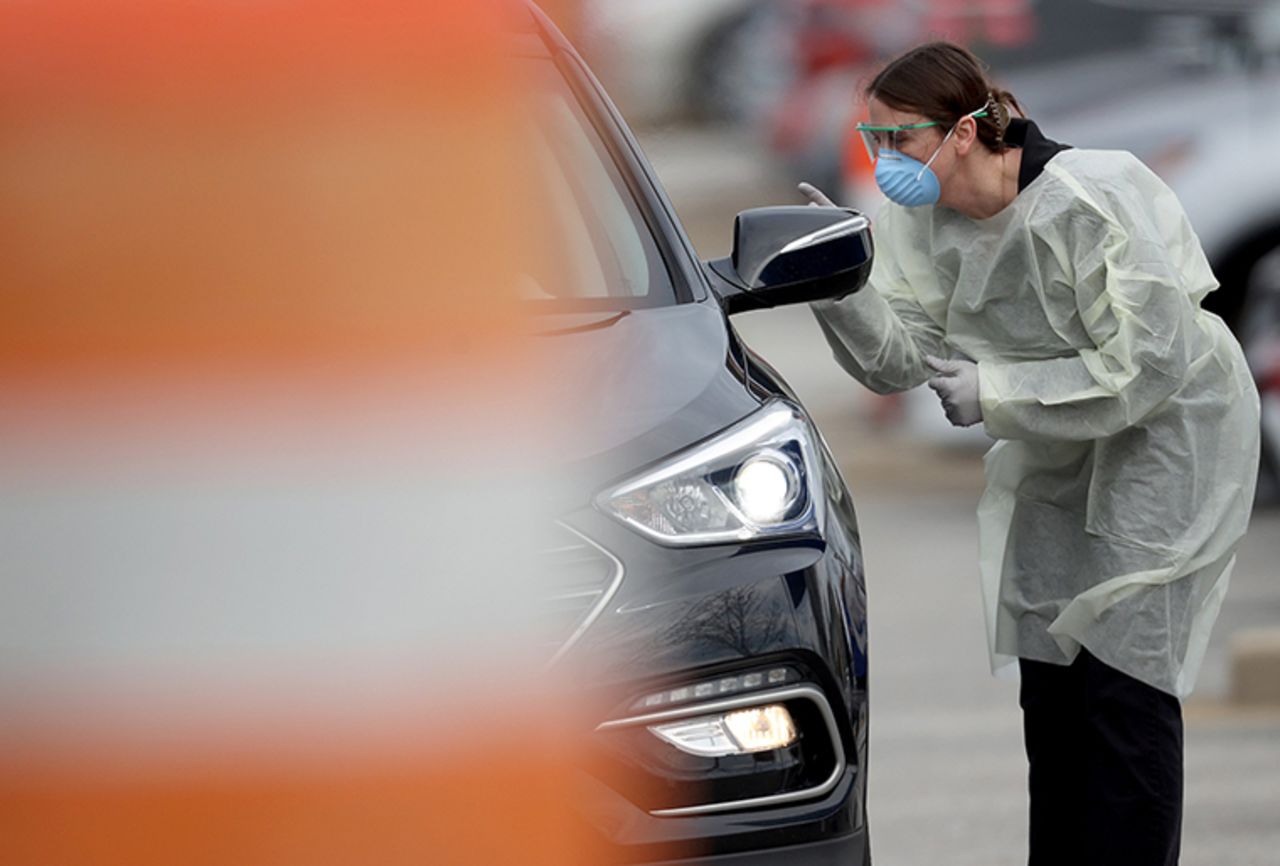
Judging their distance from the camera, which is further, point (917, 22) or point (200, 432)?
point (917, 22)

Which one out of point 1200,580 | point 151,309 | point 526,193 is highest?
point 526,193

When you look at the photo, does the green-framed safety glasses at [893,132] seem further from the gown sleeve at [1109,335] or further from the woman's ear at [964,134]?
the gown sleeve at [1109,335]

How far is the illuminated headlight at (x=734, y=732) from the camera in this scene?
3023mm

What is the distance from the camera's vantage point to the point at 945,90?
3660 millimetres

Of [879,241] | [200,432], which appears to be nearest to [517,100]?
[879,241]

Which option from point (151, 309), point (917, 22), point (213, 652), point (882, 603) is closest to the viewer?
point (213, 652)

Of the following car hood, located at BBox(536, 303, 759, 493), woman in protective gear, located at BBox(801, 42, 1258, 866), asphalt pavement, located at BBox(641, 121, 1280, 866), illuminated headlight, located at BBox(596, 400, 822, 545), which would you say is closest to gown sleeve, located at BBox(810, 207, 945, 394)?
woman in protective gear, located at BBox(801, 42, 1258, 866)

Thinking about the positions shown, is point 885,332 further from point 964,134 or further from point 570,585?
point 570,585

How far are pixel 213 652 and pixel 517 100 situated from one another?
1.50 meters

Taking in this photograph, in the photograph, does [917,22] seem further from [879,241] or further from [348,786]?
[348,786]

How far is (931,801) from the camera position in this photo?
5297 millimetres

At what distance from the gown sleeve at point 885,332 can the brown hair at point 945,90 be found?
1.01 feet

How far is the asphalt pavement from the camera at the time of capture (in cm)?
501

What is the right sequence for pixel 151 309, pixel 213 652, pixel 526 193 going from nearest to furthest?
1. pixel 213 652
2. pixel 151 309
3. pixel 526 193
